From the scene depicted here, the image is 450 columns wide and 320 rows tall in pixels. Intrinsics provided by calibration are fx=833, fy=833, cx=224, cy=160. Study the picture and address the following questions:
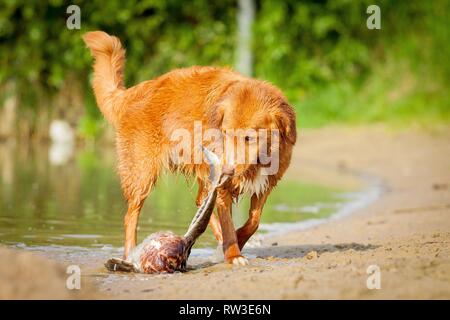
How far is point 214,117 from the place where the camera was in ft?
21.9

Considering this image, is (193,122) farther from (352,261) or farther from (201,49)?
(201,49)

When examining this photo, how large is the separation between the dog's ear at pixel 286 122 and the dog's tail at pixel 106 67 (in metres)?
1.64

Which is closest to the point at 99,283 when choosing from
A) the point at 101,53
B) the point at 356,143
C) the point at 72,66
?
the point at 101,53

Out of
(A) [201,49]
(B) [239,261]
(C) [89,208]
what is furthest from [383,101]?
(B) [239,261]

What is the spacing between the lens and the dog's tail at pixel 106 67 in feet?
25.0

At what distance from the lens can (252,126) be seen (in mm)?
6555

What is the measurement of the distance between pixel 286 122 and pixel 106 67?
1982 mm

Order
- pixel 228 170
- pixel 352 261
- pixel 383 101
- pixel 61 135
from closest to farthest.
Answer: pixel 352 261
pixel 228 170
pixel 383 101
pixel 61 135

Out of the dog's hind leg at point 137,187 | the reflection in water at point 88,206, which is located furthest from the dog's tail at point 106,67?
the reflection in water at point 88,206

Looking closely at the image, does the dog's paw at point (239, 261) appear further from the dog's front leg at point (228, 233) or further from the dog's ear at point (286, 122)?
the dog's ear at point (286, 122)

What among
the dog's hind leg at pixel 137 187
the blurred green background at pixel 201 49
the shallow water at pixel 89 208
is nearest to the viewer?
the dog's hind leg at pixel 137 187

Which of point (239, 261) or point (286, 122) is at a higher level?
point (286, 122)

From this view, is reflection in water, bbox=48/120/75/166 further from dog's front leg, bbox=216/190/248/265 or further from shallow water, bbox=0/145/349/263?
dog's front leg, bbox=216/190/248/265
